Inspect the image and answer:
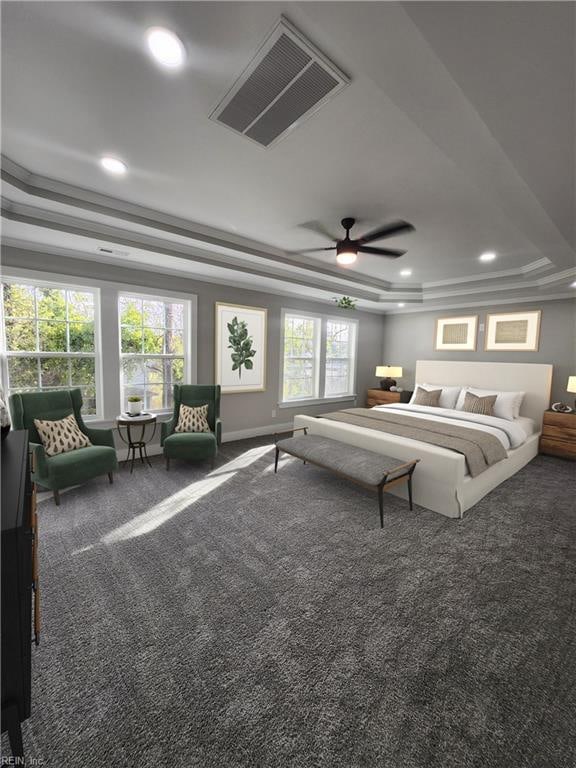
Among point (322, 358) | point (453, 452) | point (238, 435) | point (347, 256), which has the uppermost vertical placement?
point (347, 256)

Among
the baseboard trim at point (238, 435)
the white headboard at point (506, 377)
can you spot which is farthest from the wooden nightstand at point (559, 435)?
the baseboard trim at point (238, 435)

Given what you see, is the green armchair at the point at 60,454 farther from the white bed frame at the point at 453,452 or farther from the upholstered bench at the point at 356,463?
the white bed frame at the point at 453,452

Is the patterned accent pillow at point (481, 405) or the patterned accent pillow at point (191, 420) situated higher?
the patterned accent pillow at point (481, 405)

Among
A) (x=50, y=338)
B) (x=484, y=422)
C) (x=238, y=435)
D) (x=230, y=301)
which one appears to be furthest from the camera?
(x=238, y=435)

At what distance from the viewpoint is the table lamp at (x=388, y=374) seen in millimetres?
6598

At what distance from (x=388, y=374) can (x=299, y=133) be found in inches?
210

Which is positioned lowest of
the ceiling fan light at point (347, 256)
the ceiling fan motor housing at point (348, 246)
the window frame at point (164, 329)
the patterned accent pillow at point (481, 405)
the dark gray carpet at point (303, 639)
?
the dark gray carpet at point (303, 639)

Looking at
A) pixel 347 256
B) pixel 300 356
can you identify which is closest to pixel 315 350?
pixel 300 356

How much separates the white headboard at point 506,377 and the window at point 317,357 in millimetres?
1699

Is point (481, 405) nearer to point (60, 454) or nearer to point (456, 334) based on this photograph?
point (456, 334)

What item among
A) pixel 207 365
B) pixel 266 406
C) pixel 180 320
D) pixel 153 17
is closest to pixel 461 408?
pixel 266 406

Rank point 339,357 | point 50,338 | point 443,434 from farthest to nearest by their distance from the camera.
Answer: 1. point 339,357
2. point 50,338
3. point 443,434

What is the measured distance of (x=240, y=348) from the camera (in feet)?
17.0

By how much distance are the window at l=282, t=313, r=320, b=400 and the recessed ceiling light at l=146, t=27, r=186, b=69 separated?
435 centimetres
